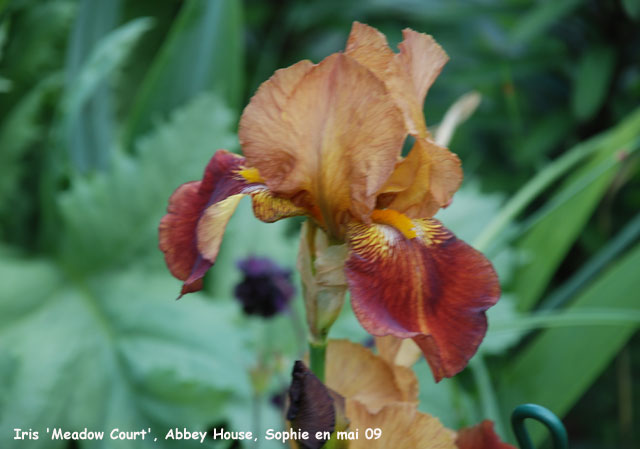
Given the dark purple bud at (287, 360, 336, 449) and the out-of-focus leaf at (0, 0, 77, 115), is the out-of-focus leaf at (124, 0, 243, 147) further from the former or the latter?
the dark purple bud at (287, 360, 336, 449)

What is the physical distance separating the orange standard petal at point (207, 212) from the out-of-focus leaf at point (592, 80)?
85 centimetres

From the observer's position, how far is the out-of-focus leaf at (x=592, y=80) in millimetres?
1024

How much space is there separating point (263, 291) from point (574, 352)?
366mm

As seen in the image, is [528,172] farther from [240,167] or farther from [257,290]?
[240,167]

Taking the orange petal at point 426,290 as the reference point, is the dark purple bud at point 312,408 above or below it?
below

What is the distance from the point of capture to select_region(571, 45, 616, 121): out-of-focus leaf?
1.02m

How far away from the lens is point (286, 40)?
1595 millimetres

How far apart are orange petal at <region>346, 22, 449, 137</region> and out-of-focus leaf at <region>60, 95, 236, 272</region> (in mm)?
467

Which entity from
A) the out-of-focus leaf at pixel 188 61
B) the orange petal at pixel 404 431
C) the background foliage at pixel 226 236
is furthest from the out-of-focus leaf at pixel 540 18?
the orange petal at pixel 404 431

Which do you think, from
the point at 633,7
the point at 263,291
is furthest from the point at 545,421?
the point at 633,7

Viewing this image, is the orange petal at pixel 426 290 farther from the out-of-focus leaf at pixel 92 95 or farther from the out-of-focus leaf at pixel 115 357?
the out-of-focus leaf at pixel 92 95

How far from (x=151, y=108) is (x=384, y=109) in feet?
2.17

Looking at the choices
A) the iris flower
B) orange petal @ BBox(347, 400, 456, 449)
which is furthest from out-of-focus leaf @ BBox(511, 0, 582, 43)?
orange petal @ BBox(347, 400, 456, 449)

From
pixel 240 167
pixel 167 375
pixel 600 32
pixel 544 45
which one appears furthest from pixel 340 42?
pixel 240 167
